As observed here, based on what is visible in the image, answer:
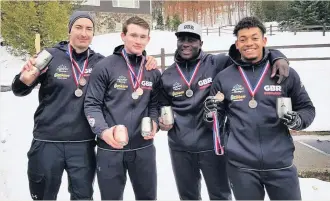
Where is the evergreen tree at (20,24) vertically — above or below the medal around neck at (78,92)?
→ above

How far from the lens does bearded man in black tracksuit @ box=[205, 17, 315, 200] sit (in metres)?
3.09

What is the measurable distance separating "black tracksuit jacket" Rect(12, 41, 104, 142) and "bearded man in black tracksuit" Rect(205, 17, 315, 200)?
1.32 metres

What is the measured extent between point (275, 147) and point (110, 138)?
144 centimetres

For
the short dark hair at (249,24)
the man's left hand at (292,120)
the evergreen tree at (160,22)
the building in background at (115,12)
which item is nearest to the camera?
the man's left hand at (292,120)

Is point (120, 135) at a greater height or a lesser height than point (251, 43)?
lesser

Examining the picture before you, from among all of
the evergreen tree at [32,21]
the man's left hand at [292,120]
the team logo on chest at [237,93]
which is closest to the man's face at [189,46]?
the team logo on chest at [237,93]

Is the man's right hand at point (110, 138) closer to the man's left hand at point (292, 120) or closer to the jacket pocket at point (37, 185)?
the jacket pocket at point (37, 185)

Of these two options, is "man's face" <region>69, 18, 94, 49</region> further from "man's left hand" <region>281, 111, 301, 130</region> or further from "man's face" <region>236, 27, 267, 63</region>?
"man's left hand" <region>281, 111, 301, 130</region>

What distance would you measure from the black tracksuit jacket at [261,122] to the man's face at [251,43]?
8cm

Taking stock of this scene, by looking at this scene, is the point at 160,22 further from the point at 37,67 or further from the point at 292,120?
the point at 292,120

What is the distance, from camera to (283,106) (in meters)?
2.97

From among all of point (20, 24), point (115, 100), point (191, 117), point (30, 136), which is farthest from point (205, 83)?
point (20, 24)

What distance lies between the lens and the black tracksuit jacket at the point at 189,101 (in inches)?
145

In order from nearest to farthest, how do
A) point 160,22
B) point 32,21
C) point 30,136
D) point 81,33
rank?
point 81,33, point 30,136, point 32,21, point 160,22
